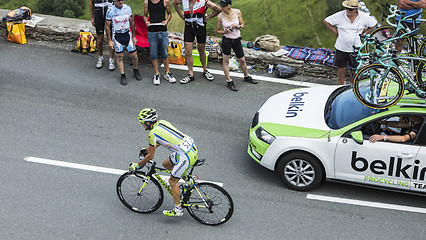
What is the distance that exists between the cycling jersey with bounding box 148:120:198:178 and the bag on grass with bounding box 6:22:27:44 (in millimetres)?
7612

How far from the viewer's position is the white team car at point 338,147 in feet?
24.8

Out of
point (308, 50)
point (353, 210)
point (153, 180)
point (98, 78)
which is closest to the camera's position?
point (153, 180)

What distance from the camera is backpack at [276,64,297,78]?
12.0m

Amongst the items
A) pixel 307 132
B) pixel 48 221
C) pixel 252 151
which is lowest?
pixel 48 221

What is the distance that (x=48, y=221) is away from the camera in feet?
24.7

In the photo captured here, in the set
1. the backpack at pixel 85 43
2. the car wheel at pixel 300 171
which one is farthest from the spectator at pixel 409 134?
the backpack at pixel 85 43

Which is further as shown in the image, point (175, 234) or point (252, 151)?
point (252, 151)

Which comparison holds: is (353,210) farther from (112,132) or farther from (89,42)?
(89,42)

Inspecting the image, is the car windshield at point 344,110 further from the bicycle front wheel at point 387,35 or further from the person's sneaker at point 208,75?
the person's sneaker at point 208,75

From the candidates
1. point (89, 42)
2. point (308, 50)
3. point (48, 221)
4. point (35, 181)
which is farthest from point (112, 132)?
point (308, 50)

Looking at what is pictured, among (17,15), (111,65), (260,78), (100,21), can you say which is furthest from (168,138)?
(17,15)

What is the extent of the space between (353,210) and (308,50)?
564 centimetres

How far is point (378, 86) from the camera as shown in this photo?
312 inches

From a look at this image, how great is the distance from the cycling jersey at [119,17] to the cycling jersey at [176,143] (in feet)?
15.6
